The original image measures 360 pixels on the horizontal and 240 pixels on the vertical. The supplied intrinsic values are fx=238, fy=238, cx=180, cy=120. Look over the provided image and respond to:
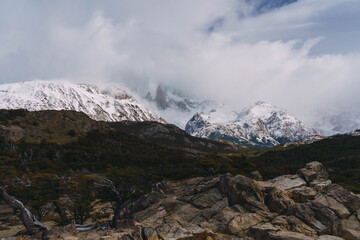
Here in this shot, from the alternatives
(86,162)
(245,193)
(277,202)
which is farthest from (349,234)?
(86,162)

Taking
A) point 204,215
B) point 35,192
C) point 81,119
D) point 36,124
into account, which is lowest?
point 204,215

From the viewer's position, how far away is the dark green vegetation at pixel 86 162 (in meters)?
49.9

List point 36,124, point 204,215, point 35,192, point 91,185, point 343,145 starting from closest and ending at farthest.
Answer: point 204,215, point 35,192, point 91,185, point 36,124, point 343,145

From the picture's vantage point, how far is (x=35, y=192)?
48188 mm

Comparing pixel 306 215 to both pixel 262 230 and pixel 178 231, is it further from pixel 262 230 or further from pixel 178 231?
pixel 178 231

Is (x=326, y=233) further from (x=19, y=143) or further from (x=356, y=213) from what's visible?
(x=19, y=143)

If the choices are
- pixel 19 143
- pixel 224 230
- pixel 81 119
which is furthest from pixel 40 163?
pixel 224 230

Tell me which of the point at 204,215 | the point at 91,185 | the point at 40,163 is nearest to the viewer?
the point at 204,215

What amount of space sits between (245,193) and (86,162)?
10252 centimetres

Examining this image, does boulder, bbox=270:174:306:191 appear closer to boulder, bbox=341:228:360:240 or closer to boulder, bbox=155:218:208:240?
boulder, bbox=341:228:360:240

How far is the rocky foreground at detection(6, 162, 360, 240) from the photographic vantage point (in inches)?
955

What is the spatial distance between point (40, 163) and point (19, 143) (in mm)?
35522

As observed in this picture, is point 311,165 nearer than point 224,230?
No

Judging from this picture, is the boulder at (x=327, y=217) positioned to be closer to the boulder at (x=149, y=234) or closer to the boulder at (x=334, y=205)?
the boulder at (x=334, y=205)
